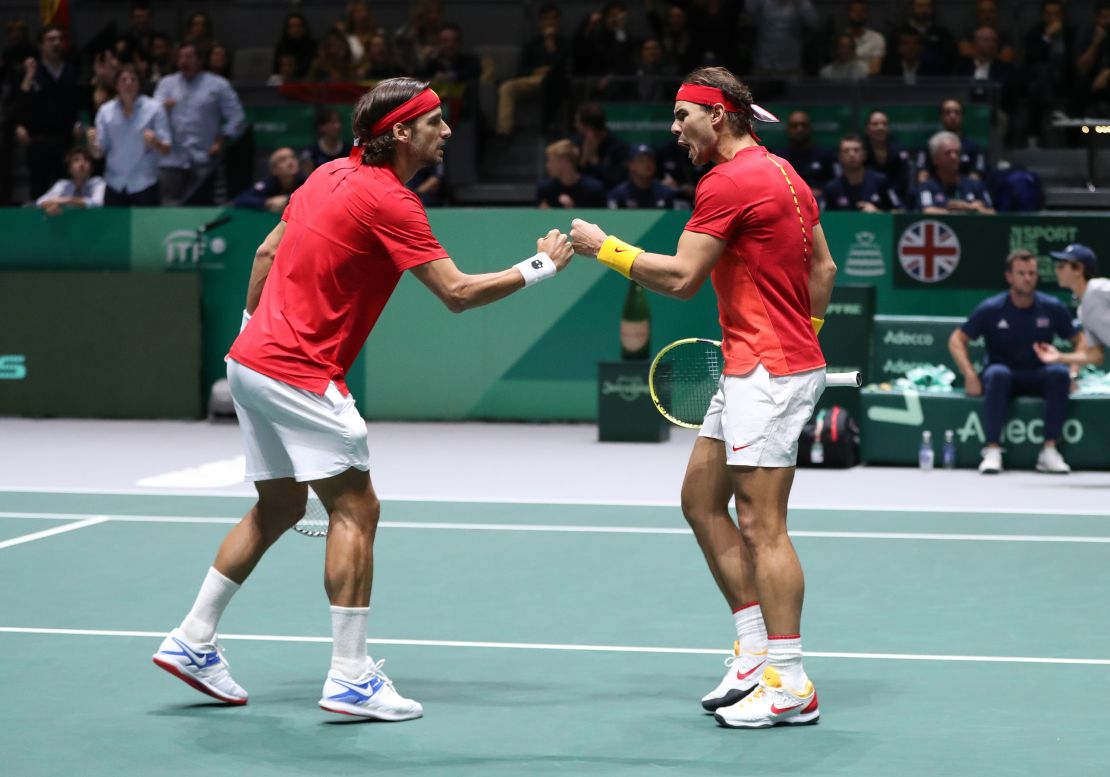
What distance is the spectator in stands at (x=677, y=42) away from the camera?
53.5 feet

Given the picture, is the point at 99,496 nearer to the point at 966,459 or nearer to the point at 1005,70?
the point at 966,459

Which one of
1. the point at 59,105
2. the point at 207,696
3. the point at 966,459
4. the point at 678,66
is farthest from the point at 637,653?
the point at 59,105

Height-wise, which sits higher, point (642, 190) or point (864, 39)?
point (864, 39)

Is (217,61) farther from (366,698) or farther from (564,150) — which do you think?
(366,698)

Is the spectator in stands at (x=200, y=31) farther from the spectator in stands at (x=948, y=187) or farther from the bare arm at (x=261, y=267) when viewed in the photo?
the bare arm at (x=261, y=267)

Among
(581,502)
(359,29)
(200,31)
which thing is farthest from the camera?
(200,31)

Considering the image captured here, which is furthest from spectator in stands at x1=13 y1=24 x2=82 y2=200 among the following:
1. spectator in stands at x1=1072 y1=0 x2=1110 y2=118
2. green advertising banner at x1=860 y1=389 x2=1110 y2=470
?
spectator in stands at x1=1072 y1=0 x2=1110 y2=118

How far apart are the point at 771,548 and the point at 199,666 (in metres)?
1.95

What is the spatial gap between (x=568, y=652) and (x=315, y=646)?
0.98m

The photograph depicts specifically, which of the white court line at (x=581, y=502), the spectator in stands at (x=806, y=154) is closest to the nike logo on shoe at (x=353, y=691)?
the white court line at (x=581, y=502)

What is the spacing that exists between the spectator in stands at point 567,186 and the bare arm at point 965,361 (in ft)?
11.4

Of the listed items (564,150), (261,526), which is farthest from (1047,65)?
(261,526)

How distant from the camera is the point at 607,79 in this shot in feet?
49.8

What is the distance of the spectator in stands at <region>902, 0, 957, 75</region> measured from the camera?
1598 cm
